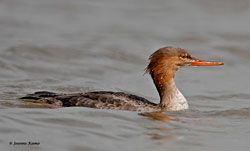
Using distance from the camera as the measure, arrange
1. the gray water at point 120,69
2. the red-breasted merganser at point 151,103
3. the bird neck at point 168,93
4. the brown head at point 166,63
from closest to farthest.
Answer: the gray water at point 120,69
the red-breasted merganser at point 151,103
the bird neck at point 168,93
the brown head at point 166,63

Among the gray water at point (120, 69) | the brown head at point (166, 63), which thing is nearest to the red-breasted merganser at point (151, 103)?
the brown head at point (166, 63)

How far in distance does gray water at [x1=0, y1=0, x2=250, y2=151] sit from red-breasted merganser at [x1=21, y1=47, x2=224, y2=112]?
190mm

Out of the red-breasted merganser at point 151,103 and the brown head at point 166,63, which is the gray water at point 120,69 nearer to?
the red-breasted merganser at point 151,103

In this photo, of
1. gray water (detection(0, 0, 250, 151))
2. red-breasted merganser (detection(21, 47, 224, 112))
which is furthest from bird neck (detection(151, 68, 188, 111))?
gray water (detection(0, 0, 250, 151))

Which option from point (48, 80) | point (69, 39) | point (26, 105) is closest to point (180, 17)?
point (69, 39)

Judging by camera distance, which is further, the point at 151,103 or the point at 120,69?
the point at 120,69

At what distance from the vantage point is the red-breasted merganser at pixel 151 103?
14.4 metres

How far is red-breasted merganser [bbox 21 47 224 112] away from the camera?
14398mm

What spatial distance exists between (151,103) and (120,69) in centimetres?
447

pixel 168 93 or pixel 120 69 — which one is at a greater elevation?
pixel 120 69

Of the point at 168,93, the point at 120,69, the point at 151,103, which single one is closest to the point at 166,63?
the point at 168,93

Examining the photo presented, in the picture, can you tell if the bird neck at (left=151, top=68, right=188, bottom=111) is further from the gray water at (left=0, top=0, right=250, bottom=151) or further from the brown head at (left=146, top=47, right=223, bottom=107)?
the gray water at (left=0, top=0, right=250, bottom=151)

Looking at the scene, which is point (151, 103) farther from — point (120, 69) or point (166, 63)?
point (120, 69)

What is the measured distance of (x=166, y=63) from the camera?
14.8m
